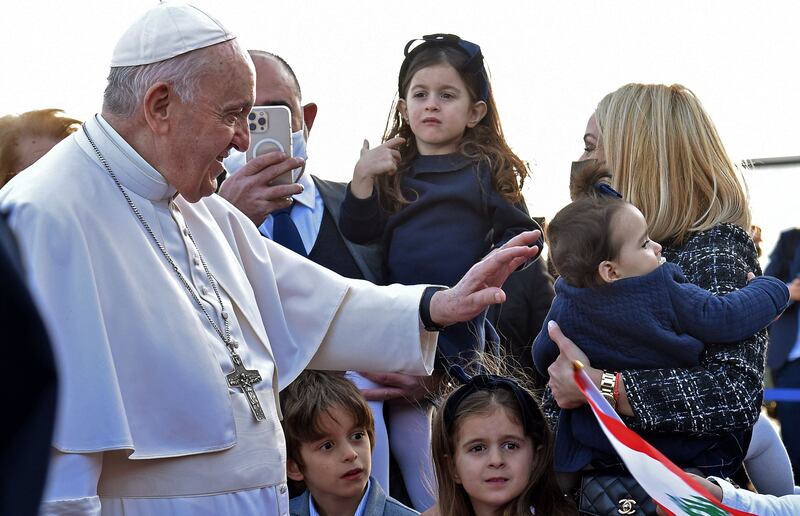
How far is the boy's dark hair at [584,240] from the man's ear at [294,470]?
52.3 inches

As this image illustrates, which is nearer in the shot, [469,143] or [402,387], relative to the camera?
[402,387]

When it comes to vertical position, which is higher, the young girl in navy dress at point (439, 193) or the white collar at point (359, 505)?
the young girl in navy dress at point (439, 193)

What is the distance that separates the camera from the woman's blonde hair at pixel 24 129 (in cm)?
459

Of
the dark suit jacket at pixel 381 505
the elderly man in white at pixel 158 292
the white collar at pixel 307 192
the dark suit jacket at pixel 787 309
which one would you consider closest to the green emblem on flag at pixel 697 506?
the elderly man in white at pixel 158 292

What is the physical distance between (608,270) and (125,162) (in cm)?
140

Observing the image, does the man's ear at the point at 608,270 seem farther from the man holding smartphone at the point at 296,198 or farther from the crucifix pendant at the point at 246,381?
the man holding smartphone at the point at 296,198

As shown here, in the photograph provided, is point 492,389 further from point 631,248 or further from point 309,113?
point 309,113

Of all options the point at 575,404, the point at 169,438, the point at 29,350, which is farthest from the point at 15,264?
the point at 575,404

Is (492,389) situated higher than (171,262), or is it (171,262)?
(171,262)

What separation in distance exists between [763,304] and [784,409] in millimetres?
4266

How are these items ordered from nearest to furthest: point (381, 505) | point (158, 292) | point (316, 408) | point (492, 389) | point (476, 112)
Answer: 1. point (158, 292)
2. point (492, 389)
3. point (381, 505)
4. point (316, 408)
5. point (476, 112)

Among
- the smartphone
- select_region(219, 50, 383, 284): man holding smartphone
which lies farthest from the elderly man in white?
the smartphone

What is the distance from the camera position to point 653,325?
3.55 m

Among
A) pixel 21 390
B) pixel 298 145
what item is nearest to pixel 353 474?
pixel 298 145
